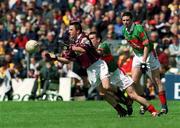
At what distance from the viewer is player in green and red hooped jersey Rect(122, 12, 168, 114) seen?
16172mm

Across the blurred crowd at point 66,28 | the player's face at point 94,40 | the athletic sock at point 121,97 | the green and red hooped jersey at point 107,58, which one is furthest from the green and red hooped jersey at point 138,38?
the blurred crowd at point 66,28

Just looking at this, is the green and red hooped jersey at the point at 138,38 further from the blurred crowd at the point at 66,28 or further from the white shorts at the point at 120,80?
the blurred crowd at the point at 66,28

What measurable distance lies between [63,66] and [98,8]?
2.90 meters

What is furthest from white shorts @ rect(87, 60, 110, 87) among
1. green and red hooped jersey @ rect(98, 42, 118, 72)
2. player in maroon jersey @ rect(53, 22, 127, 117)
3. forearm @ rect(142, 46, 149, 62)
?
forearm @ rect(142, 46, 149, 62)

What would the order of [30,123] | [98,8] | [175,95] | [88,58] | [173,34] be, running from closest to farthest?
[30,123] → [88,58] → [175,95] → [173,34] → [98,8]

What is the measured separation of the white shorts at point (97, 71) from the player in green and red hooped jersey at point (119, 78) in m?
0.32

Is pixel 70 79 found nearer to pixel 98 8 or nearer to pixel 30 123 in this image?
pixel 98 8

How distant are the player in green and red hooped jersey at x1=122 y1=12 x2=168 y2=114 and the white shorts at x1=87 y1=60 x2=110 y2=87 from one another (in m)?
0.94

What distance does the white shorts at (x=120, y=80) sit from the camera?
15.8m

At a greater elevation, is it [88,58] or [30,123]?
[88,58]

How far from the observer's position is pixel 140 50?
16.7 m

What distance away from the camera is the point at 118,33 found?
27484 mm

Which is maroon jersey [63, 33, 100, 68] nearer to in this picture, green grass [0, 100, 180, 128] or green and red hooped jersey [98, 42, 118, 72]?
green and red hooped jersey [98, 42, 118, 72]

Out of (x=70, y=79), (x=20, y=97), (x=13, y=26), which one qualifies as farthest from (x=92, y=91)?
(x=13, y=26)
